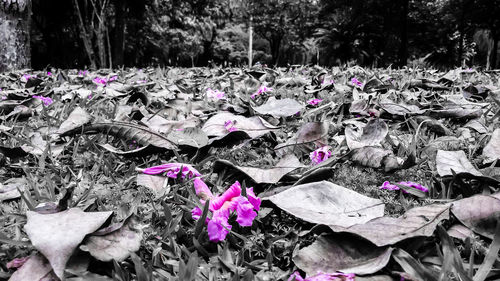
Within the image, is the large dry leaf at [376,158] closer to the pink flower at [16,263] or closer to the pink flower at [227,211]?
the pink flower at [227,211]

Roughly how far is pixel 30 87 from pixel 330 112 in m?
2.32

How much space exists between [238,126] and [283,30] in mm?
31717

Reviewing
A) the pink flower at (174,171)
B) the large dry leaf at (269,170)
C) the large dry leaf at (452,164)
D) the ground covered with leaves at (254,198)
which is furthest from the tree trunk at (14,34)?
the large dry leaf at (452,164)

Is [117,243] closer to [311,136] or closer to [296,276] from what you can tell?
[296,276]

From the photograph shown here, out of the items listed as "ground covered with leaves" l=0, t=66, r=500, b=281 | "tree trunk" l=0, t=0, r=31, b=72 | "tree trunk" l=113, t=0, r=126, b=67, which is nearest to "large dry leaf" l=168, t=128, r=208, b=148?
"ground covered with leaves" l=0, t=66, r=500, b=281

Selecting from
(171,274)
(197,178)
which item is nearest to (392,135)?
(197,178)

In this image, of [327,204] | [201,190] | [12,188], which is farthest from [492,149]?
[12,188]

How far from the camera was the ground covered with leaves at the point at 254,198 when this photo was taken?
0.73m

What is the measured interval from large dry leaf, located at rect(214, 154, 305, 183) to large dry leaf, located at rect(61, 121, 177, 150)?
0.26 m

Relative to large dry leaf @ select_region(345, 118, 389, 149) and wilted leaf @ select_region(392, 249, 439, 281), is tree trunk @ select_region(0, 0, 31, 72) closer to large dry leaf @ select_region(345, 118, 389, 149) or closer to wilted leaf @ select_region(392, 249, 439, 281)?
large dry leaf @ select_region(345, 118, 389, 149)

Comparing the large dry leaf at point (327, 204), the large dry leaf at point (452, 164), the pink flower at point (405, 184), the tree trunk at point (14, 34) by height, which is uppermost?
the tree trunk at point (14, 34)

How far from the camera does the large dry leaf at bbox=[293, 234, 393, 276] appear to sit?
2.28ft

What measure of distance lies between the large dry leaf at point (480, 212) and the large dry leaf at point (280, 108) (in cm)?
96

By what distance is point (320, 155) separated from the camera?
1246 millimetres
